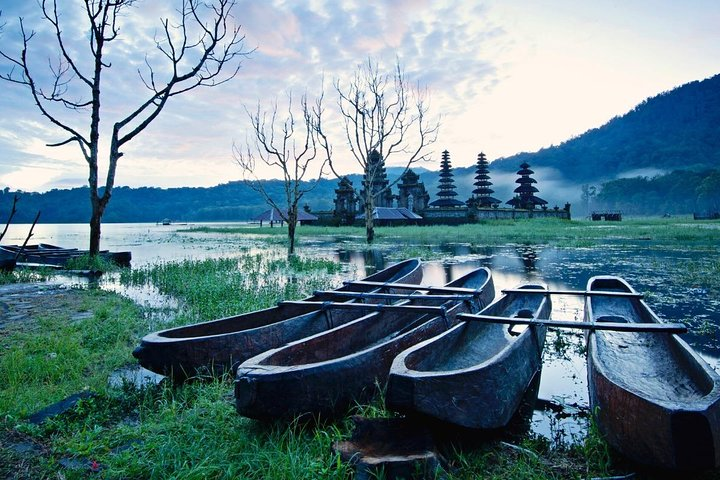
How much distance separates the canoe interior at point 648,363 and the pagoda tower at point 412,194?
47.4 metres

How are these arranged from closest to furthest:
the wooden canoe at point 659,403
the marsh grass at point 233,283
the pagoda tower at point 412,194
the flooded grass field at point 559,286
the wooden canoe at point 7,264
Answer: the wooden canoe at point 659,403
the flooded grass field at point 559,286
the marsh grass at point 233,283
the wooden canoe at point 7,264
the pagoda tower at point 412,194

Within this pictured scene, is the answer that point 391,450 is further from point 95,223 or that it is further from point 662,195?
point 662,195

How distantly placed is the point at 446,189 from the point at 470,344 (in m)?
53.6

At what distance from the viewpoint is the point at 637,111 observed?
149000mm

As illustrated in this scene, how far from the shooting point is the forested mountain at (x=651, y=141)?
397 feet

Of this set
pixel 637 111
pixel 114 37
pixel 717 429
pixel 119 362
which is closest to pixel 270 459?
pixel 717 429

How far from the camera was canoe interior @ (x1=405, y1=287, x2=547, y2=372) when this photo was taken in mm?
3373

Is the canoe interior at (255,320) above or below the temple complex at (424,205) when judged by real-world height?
below

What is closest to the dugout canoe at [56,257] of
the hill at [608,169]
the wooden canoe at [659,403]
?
the wooden canoe at [659,403]

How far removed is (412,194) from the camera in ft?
176

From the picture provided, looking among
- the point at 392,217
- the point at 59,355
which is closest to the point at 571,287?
the point at 59,355

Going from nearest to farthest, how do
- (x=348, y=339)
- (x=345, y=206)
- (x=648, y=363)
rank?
1. (x=648, y=363)
2. (x=348, y=339)
3. (x=345, y=206)

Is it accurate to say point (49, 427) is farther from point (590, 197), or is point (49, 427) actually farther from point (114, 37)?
point (590, 197)

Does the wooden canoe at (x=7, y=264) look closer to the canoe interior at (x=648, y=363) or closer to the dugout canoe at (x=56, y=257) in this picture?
the dugout canoe at (x=56, y=257)
